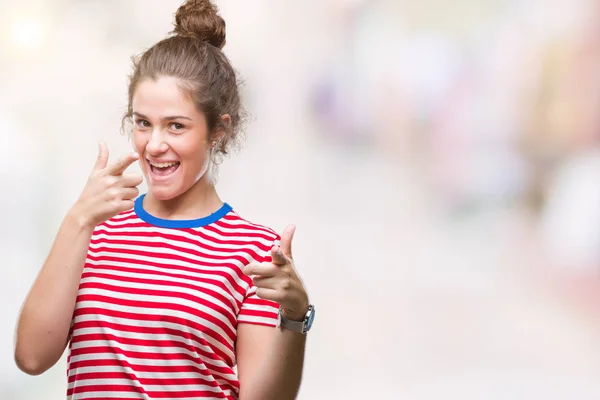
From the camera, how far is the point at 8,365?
2.61 metres

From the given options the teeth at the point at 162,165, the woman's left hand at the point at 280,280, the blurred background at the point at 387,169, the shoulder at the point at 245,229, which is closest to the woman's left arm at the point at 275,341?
the woman's left hand at the point at 280,280

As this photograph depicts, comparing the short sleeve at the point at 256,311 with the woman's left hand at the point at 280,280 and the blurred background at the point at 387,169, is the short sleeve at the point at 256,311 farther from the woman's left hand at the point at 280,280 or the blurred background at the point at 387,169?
the blurred background at the point at 387,169

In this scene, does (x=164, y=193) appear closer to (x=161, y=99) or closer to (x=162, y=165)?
(x=162, y=165)

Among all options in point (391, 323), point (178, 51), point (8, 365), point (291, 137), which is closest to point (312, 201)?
point (291, 137)

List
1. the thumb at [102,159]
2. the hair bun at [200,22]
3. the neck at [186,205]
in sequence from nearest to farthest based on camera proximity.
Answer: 1. the thumb at [102,159]
2. the neck at [186,205]
3. the hair bun at [200,22]

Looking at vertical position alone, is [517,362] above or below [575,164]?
below

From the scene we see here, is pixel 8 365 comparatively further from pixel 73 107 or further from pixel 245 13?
pixel 245 13

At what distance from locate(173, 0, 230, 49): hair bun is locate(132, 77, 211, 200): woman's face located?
0.18m

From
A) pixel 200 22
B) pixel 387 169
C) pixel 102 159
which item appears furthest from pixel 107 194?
pixel 387 169

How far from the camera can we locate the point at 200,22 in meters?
1.55

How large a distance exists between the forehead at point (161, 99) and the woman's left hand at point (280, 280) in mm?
289

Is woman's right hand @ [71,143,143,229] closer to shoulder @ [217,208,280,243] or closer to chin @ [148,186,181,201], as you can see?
chin @ [148,186,181,201]

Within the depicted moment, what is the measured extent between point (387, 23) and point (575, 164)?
2.52 feet

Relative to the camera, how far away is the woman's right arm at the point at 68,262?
1293 millimetres
